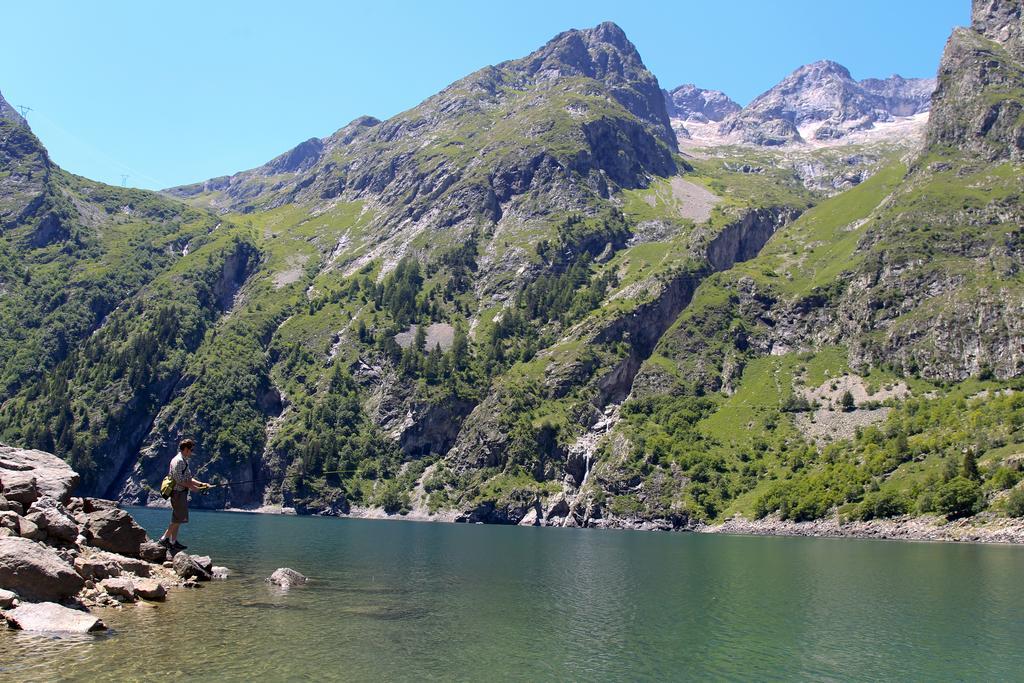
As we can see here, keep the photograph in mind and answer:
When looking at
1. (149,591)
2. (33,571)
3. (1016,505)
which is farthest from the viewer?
(1016,505)

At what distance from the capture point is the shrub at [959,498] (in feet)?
418

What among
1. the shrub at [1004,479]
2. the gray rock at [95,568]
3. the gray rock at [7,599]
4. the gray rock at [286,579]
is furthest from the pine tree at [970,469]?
the gray rock at [7,599]

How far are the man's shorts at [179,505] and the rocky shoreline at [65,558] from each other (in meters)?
3.18

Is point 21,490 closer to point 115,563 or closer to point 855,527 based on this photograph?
point 115,563

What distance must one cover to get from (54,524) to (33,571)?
20.2ft

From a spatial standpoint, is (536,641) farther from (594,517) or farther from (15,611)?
(594,517)

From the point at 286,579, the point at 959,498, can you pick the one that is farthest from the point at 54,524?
the point at 959,498

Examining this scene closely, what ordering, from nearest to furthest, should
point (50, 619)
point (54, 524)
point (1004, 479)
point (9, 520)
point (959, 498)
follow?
1. point (50, 619)
2. point (9, 520)
3. point (54, 524)
4. point (1004, 479)
5. point (959, 498)

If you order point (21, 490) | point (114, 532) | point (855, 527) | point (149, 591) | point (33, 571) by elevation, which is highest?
point (21, 490)

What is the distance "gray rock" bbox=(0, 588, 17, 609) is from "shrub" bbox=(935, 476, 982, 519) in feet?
465

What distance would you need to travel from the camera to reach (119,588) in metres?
35.5

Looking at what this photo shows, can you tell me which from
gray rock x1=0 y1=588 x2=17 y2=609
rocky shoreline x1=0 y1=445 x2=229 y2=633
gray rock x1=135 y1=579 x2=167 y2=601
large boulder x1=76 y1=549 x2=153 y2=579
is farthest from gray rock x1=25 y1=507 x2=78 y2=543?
gray rock x1=0 y1=588 x2=17 y2=609

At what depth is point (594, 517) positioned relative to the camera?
599 ft

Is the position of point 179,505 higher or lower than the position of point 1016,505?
higher
